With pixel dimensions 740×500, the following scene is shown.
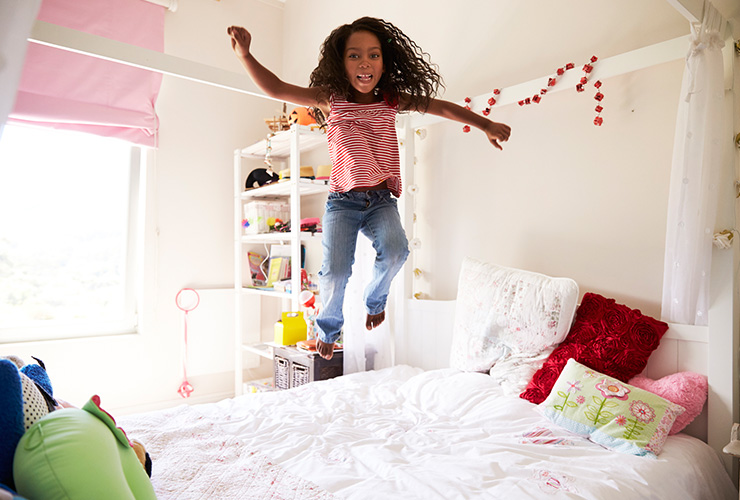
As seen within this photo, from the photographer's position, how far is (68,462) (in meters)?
0.79

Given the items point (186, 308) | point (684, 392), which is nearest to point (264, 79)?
point (684, 392)

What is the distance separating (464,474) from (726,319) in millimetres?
1090

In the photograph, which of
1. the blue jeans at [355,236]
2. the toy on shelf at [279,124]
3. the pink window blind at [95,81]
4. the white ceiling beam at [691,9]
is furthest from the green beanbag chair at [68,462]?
the toy on shelf at [279,124]

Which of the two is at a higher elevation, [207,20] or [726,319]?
[207,20]

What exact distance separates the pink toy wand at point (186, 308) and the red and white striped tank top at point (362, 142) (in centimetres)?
235

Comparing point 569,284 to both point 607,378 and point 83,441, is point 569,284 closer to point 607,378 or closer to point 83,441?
point 607,378

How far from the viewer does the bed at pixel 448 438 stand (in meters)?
1.36

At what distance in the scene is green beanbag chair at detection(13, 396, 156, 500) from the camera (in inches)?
30.2

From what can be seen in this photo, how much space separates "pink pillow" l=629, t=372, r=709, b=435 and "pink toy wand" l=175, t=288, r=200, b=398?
117 inches

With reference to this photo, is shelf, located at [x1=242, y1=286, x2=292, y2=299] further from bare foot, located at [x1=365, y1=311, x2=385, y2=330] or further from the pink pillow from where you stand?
the pink pillow

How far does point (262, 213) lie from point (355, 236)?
76.1 inches

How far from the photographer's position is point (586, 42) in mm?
2277

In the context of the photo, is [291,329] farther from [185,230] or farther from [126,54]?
[126,54]

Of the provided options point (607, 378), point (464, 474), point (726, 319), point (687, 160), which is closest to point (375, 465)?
point (464, 474)
